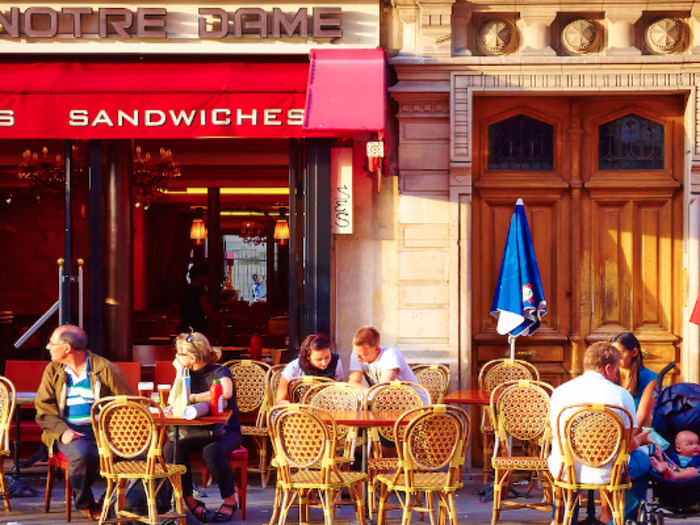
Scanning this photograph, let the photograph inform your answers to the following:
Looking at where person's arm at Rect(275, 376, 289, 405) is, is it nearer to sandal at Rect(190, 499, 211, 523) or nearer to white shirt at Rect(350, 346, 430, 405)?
white shirt at Rect(350, 346, 430, 405)

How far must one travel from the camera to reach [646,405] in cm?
681

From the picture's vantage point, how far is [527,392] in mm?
7492

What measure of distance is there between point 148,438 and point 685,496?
3.64 metres

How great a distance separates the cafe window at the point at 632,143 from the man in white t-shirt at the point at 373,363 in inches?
128

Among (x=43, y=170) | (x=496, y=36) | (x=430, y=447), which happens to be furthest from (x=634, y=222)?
(x=43, y=170)

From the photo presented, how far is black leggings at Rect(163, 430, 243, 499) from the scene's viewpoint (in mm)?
7012

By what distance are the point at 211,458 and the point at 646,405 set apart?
10.6 ft

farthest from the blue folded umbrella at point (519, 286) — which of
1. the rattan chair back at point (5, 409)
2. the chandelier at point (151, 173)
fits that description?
the chandelier at point (151, 173)

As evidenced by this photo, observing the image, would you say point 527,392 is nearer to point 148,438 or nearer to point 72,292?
point 148,438

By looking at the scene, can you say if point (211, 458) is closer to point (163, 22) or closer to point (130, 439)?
point (130, 439)

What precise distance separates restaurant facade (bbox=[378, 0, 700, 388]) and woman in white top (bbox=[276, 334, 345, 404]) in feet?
4.41

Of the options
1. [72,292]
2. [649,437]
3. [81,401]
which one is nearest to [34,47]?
[72,292]

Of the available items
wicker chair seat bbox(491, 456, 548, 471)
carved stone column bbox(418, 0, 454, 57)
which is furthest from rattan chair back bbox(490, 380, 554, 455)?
carved stone column bbox(418, 0, 454, 57)

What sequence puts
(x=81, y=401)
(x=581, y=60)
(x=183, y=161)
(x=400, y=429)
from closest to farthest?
(x=400, y=429) → (x=81, y=401) → (x=581, y=60) → (x=183, y=161)
